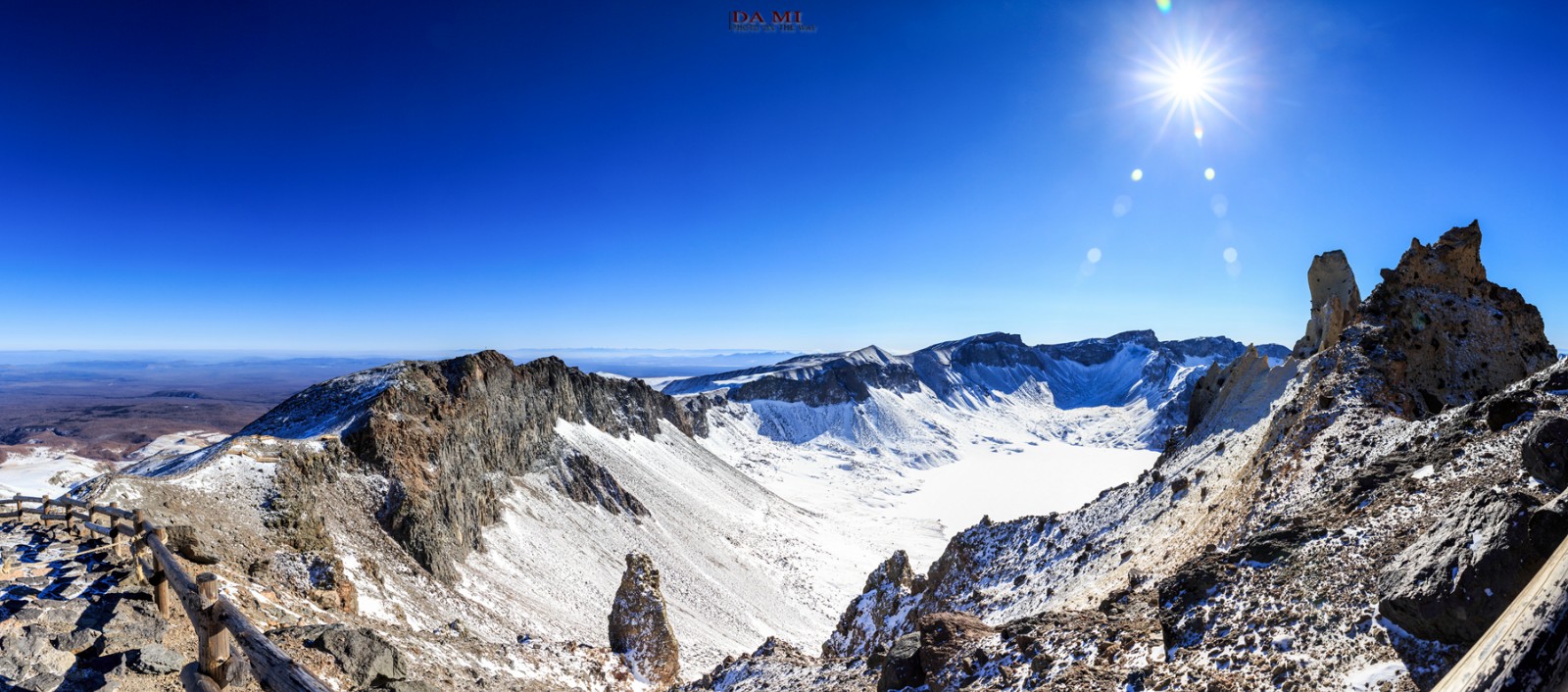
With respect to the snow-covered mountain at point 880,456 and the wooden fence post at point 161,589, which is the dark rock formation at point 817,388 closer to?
the snow-covered mountain at point 880,456

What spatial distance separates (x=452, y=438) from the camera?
1786 inches

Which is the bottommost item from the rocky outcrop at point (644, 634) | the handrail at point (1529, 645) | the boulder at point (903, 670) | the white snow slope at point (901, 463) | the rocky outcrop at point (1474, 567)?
the white snow slope at point (901, 463)

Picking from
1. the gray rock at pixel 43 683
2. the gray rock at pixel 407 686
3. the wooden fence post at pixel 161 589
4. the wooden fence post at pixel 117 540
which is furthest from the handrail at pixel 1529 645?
the wooden fence post at pixel 117 540

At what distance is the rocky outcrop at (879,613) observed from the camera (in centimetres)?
2141

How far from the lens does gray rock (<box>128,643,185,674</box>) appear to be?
7.78 meters

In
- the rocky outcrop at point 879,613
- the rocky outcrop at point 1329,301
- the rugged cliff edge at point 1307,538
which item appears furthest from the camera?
the rocky outcrop at point 1329,301

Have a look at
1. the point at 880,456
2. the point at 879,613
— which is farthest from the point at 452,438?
the point at 880,456

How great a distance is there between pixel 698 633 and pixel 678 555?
56.7ft

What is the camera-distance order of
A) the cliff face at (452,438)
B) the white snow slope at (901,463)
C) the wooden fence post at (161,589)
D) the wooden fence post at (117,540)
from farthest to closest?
the white snow slope at (901,463) < the cliff face at (452,438) < the wooden fence post at (117,540) < the wooden fence post at (161,589)

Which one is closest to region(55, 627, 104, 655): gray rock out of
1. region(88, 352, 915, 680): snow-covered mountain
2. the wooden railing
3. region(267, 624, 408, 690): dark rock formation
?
the wooden railing

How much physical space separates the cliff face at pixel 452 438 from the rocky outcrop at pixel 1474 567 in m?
37.4

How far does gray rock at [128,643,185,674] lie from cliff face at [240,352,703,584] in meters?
27.7

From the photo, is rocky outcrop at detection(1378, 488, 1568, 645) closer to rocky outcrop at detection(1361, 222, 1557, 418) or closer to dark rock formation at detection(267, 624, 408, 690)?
rocky outcrop at detection(1361, 222, 1557, 418)

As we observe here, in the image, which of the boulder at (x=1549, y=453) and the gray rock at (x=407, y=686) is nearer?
the boulder at (x=1549, y=453)
